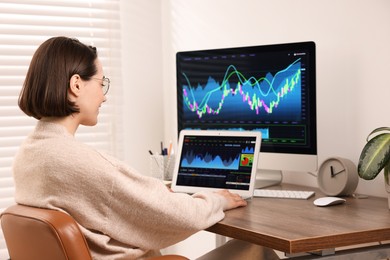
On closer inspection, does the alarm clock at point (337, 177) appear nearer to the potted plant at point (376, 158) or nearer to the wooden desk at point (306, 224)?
the wooden desk at point (306, 224)

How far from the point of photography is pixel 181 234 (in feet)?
5.95

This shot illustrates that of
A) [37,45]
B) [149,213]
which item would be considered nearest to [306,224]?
[149,213]

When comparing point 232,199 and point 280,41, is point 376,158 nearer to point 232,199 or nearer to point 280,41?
point 232,199

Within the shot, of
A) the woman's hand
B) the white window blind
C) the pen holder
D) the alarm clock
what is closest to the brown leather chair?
the woman's hand

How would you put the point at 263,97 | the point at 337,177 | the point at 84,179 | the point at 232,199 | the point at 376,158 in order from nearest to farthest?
the point at 84,179, the point at 376,158, the point at 232,199, the point at 337,177, the point at 263,97

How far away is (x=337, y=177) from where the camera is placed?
88.8 inches

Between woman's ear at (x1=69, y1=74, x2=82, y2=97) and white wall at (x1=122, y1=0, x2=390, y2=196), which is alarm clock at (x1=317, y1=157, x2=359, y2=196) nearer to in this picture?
white wall at (x1=122, y1=0, x2=390, y2=196)

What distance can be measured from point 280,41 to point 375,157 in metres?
0.91

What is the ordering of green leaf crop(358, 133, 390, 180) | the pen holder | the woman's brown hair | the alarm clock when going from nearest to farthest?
the woman's brown hair
green leaf crop(358, 133, 390, 180)
the alarm clock
the pen holder

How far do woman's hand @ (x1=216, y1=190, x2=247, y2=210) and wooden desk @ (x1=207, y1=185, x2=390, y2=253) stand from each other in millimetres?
18

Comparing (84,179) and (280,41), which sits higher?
(280,41)

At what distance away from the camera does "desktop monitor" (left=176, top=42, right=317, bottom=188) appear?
2.34 m

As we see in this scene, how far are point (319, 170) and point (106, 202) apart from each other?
0.93m

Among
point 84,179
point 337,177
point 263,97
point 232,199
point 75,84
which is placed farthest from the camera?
point 263,97
